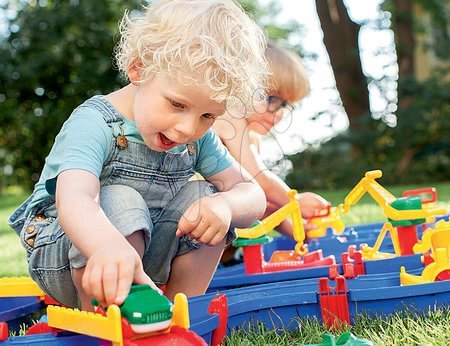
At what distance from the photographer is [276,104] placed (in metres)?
2.82

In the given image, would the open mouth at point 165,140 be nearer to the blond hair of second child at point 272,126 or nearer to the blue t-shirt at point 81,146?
the blue t-shirt at point 81,146

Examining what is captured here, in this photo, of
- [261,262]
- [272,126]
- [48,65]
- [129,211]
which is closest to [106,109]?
[129,211]

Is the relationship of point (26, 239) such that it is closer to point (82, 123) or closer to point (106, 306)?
point (82, 123)

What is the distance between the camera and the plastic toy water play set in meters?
1.16

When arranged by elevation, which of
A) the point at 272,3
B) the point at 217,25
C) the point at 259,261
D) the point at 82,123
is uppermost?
the point at 272,3

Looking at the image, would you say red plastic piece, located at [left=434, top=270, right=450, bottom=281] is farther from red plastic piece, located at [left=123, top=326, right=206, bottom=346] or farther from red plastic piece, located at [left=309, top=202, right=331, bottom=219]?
red plastic piece, located at [left=309, top=202, right=331, bottom=219]

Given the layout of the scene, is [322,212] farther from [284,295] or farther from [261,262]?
[284,295]

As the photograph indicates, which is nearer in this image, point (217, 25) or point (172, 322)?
point (172, 322)

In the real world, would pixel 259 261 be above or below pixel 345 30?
below

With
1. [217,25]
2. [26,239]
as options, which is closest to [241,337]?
[26,239]

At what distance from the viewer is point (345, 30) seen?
397 inches

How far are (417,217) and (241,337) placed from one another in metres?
0.87

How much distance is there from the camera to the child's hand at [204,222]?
1429mm

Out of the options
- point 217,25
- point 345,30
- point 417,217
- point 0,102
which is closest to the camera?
point 217,25
